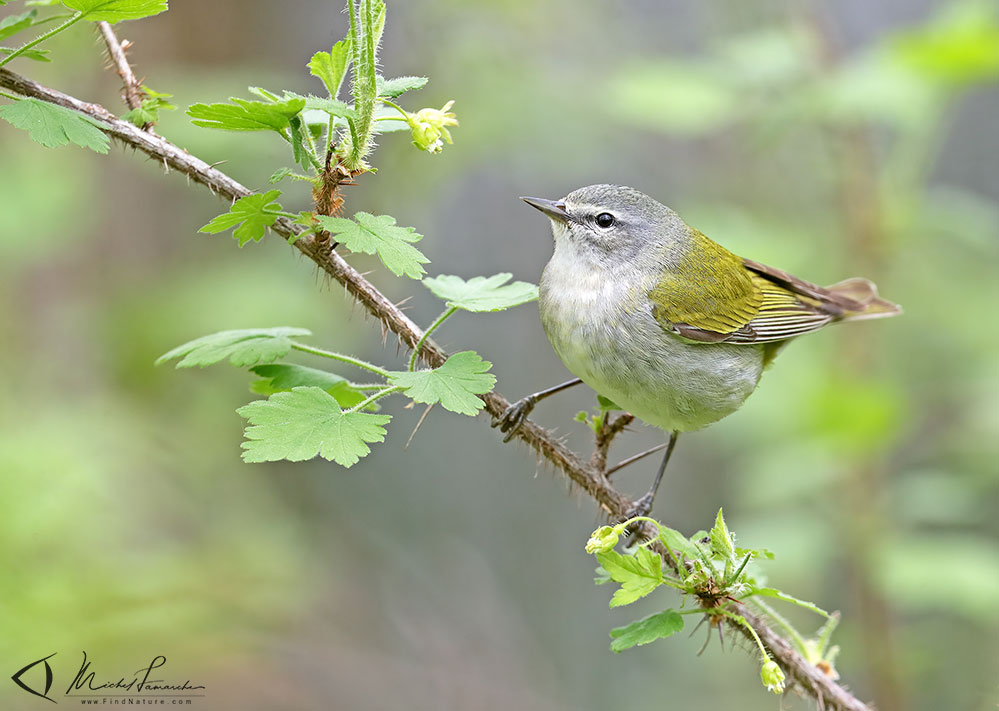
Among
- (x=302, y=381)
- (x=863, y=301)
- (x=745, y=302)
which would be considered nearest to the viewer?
(x=302, y=381)

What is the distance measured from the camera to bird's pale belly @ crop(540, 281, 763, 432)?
3.04 m

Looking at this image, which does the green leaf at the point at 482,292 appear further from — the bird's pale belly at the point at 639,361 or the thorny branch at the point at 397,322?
the bird's pale belly at the point at 639,361

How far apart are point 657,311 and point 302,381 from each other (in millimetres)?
1482

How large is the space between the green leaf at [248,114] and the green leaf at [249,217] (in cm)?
13

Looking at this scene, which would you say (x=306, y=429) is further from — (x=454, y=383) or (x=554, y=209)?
(x=554, y=209)

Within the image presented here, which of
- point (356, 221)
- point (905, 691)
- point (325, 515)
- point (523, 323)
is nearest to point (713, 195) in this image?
point (523, 323)

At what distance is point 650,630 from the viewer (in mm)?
1969

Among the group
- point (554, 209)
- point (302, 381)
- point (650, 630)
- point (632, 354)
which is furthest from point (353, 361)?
point (554, 209)

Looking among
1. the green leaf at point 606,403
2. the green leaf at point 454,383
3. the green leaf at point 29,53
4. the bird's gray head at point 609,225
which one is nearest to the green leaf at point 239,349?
the green leaf at point 454,383

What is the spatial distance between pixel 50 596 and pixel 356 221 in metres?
3.22

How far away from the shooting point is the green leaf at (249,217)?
69.5 inches

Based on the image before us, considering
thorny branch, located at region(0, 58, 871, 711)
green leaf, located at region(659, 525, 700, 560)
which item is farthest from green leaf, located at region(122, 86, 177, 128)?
green leaf, located at region(659, 525, 700, 560)

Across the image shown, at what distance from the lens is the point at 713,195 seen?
22.4 ft

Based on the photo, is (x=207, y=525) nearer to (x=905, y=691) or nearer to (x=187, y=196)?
(x=187, y=196)
